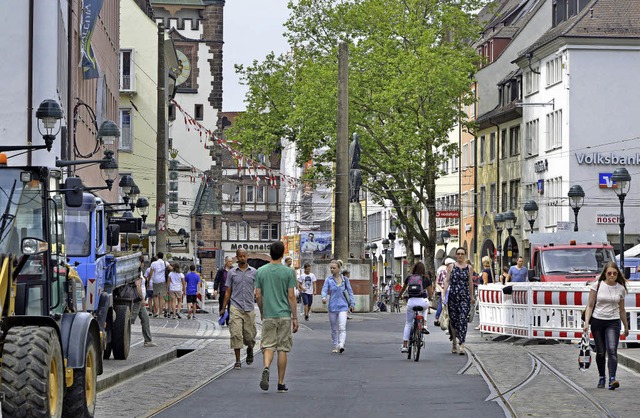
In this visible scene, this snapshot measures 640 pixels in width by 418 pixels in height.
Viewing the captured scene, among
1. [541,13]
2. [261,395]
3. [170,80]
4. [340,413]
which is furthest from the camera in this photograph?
[170,80]

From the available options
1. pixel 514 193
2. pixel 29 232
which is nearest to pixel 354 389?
pixel 29 232

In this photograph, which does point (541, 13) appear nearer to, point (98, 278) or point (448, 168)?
point (448, 168)

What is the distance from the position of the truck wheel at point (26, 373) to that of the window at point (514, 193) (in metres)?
71.5

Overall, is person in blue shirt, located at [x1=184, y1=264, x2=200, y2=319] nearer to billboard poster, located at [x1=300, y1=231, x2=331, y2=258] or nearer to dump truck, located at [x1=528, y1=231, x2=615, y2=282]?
dump truck, located at [x1=528, y1=231, x2=615, y2=282]

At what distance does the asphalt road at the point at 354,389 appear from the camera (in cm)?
1658

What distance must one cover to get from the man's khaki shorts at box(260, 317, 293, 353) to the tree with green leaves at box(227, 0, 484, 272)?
160ft

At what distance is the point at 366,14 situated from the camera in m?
70.2

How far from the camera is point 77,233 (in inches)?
952

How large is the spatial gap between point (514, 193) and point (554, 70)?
9.83 m

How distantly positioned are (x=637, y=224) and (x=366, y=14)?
1537 centimetres

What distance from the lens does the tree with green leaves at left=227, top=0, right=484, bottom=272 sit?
226ft

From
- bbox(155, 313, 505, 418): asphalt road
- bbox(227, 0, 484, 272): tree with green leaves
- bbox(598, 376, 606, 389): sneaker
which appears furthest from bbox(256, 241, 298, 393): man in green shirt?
bbox(227, 0, 484, 272): tree with green leaves

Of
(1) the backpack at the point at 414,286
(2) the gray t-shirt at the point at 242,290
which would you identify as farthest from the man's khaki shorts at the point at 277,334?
(1) the backpack at the point at 414,286

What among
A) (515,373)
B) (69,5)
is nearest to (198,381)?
(515,373)
